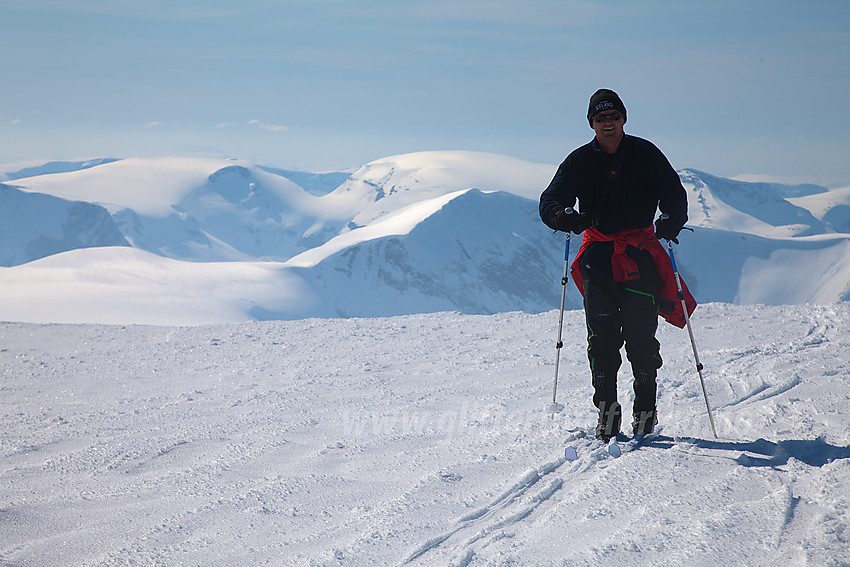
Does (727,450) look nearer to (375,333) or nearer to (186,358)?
(375,333)

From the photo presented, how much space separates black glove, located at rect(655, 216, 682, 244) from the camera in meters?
4.43

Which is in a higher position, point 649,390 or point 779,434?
point 649,390

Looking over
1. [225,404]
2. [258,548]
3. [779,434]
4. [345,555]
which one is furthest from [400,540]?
[225,404]

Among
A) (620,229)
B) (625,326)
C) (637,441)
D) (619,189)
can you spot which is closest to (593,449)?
(637,441)

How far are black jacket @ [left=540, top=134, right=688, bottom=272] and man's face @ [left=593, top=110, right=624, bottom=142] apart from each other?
0.38ft

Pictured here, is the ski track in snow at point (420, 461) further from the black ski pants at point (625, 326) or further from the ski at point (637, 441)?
the black ski pants at point (625, 326)

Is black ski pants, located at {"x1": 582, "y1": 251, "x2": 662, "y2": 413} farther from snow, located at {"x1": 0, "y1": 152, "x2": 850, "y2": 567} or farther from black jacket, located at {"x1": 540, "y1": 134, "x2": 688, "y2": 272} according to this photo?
snow, located at {"x1": 0, "y1": 152, "x2": 850, "y2": 567}

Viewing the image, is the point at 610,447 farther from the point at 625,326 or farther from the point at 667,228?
the point at 667,228

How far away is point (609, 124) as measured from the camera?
4.41 meters

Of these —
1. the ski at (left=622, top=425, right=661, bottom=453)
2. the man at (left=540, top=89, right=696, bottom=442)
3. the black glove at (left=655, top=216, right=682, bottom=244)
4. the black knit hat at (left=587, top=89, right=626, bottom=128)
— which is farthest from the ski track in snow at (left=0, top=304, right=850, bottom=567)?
the black knit hat at (left=587, top=89, right=626, bottom=128)

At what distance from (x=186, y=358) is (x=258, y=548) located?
6.36 m

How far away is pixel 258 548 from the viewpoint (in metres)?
3.28

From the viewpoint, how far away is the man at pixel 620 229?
4430 mm

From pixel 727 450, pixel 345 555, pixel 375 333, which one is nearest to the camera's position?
pixel 345 555
